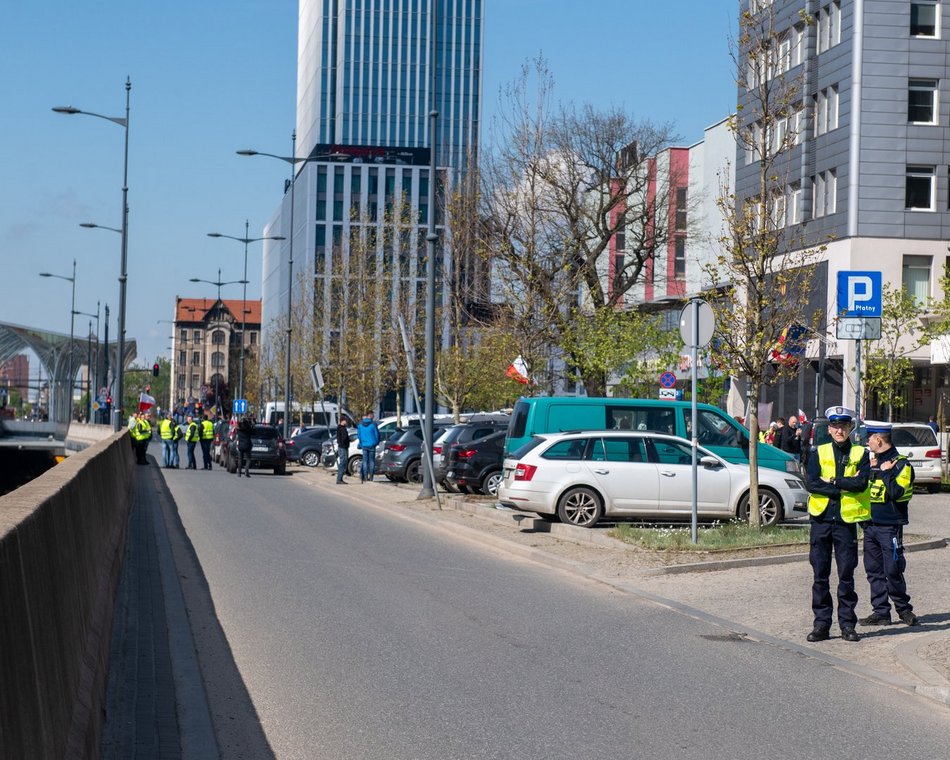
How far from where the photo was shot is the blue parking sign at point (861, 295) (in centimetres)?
1623

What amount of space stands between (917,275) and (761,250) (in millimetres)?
30053

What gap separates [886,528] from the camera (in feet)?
37.9

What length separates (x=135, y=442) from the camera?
4350cm

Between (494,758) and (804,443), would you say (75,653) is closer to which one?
(494,758)

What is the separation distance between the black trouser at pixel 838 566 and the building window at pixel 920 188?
127ft

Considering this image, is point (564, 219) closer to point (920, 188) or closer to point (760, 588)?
point (920, 188)

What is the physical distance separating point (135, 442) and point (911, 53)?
27808mm

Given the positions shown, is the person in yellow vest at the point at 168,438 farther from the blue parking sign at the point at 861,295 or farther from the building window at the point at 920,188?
the blue parking sign at the point at 861,295

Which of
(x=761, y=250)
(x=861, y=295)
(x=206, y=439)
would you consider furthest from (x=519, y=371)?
(x=206, y=439)

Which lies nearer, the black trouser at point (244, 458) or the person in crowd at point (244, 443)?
the person in crowd at point (244, 443)

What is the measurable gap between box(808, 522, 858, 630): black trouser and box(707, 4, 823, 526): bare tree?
7.90 m

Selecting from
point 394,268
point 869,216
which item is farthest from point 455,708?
point 394,268

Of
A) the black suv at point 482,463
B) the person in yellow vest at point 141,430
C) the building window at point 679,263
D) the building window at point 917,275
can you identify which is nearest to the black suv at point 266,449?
the person in yellow vest at point 141,430

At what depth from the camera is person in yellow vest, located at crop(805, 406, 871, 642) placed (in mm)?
10766
